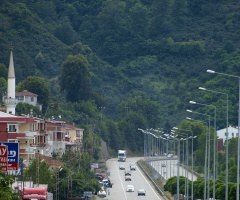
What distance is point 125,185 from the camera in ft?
356

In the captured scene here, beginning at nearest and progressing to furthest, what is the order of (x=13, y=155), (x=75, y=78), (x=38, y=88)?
(x=13, y=155), (x=38, y=88), (x=75, y=78)

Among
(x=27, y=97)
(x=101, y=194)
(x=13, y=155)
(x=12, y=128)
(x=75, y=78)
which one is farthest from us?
(x=75, y=78)

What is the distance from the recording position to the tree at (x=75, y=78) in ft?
581

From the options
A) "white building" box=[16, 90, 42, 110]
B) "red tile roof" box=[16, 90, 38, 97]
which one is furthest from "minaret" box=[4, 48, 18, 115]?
"red tile roof" box=[16, 90, 38, 97]

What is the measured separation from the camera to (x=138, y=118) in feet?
601

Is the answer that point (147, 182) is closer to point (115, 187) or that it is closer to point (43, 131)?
point (115, 187)

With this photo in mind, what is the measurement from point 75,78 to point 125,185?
71.9 meters

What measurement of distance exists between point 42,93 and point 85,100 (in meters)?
31.4

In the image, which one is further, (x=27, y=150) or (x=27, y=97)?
(x=27, y=97)

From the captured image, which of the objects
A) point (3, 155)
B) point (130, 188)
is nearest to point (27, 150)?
point (130, 188)

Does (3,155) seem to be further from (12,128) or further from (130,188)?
(130,188)

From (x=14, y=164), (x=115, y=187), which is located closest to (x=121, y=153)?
(x=115, y=187)

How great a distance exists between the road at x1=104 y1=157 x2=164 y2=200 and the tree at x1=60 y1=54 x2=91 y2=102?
37.0 m

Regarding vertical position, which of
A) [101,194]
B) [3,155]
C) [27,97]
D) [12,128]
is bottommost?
[101,194]
